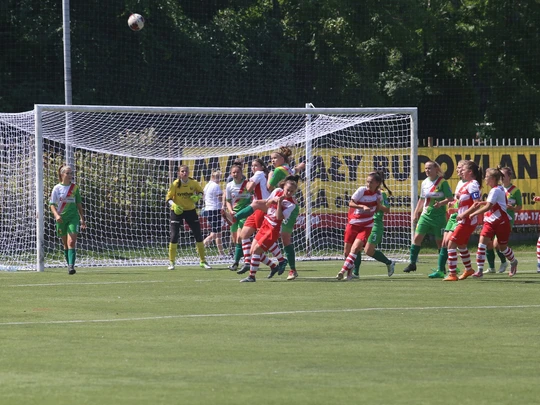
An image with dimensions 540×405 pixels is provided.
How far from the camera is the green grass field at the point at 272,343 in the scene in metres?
7.91

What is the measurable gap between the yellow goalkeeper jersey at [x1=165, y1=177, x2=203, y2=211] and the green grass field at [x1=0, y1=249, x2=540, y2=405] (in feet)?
13.2

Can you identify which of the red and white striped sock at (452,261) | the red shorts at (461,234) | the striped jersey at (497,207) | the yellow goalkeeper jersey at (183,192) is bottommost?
the red and white striped sock at (452,261)

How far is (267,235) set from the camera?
57.7 ft

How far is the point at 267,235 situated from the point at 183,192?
4.00 metres

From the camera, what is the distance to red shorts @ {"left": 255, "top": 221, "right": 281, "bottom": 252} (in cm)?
1748

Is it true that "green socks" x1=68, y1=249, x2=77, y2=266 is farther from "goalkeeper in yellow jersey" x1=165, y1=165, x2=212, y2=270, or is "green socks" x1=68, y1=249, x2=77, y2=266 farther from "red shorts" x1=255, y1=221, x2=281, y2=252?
"red shorts" x1=255, y1=221, x2=281, y2=252

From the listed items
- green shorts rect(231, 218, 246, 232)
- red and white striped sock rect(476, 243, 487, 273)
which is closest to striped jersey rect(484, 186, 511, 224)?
red and white striped sock rect(476, 243, 487, 273)

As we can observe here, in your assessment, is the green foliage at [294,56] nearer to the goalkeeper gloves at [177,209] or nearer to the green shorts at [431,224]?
the goalkeeper gloves at [177,209]

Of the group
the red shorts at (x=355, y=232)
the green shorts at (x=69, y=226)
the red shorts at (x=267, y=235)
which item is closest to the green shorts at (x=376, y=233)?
the red shorts at (x=355, y=232)

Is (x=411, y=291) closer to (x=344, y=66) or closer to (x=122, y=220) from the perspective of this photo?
(x=122, y=220)

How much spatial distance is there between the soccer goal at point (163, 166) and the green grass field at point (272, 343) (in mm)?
5750

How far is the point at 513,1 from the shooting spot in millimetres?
45969

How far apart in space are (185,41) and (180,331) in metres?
27.8

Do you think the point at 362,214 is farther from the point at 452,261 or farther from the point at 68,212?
the point at 68,212
